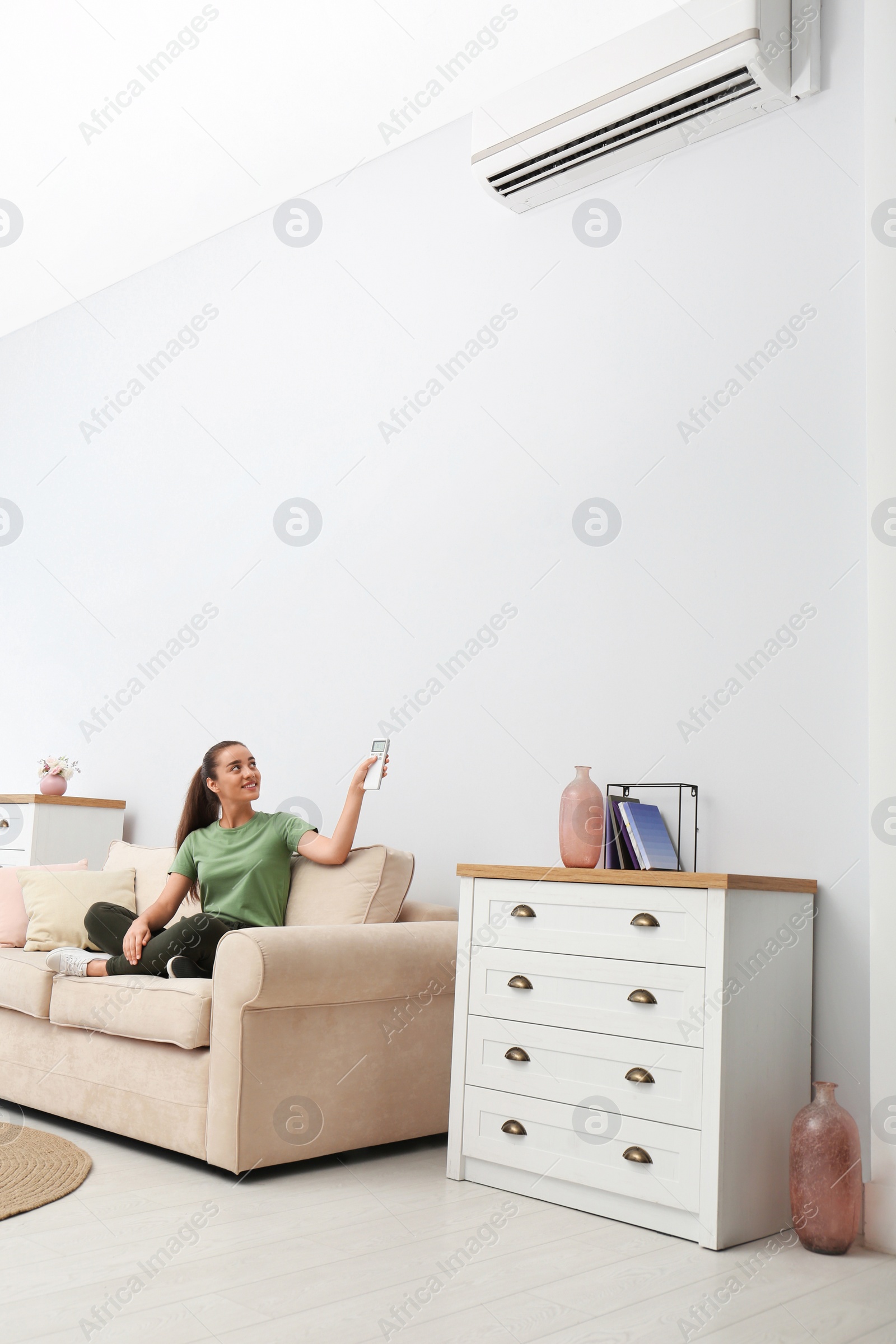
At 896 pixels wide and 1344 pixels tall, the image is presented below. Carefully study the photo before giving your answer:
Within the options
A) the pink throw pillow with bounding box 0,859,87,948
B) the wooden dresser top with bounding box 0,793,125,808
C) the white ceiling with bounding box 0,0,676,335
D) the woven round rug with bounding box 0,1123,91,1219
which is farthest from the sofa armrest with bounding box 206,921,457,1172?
the white ceiling with bounding box 0,0,676,335

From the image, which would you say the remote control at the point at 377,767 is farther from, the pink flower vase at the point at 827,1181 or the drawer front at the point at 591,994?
the pink flower vase at the point at 827,1181

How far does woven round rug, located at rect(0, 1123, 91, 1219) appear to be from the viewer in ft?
8.09

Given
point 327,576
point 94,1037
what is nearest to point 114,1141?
point 94,1037

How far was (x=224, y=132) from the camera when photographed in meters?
4.14

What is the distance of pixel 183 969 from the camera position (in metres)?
3.08

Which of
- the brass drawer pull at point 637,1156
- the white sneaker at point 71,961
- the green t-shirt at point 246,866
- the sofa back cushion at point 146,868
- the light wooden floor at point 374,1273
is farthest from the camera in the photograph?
the sofa back cushion at point 146,868

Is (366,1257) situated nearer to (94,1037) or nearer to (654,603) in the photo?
(94,1037)

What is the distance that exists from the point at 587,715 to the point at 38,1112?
6.81 feet

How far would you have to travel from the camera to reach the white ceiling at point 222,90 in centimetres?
347

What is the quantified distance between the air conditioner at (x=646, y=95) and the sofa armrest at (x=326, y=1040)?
7.84 feet

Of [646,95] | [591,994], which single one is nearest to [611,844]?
[591,994]

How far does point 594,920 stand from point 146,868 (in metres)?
1.93

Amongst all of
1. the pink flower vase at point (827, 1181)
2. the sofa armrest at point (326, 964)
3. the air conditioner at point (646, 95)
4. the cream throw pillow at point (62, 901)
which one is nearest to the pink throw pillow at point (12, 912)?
the cream throw pillow at point (62, 901)

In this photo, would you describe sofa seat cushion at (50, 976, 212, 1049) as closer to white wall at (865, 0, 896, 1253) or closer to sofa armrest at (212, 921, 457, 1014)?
sofa armrest at (212, 921, 457, 1014)
